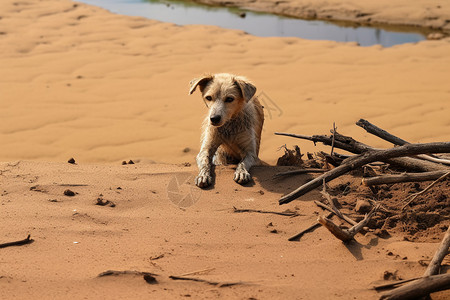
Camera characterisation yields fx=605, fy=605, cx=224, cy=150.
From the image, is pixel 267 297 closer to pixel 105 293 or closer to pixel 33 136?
pixel 105 293

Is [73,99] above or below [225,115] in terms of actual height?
below

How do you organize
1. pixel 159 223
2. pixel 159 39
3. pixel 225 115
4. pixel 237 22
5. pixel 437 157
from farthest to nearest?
pixel 237 22 → pixel 159 39 → pixel 225 115 → pixel 437 157 → pixel 159 223

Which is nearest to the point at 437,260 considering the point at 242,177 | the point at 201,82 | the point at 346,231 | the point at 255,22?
the point at 346,231

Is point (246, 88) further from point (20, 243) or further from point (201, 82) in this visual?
point (20, 243)

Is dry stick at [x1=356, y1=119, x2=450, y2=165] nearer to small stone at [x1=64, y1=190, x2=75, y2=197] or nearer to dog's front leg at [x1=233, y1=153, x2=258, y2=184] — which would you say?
dog's front leg at [x1=233, y1=153, x2=258, y2=184]

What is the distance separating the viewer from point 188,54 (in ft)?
38.3

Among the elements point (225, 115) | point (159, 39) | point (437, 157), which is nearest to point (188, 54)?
point (159, 39)

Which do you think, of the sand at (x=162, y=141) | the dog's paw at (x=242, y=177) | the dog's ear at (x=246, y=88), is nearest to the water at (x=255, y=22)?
the sand at (x=162, y=141)

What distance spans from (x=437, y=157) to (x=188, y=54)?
24.8 ft

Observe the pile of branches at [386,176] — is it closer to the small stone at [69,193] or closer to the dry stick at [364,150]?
the dry stick at [364,150]

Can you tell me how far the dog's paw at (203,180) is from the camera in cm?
514

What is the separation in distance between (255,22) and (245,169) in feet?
33.7

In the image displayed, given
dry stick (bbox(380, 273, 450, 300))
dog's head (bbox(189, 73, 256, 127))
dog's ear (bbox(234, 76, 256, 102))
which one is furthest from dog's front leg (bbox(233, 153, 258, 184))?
dry stick (bbox(380, 273, 450, 300))

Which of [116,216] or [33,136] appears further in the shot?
[33,136]
